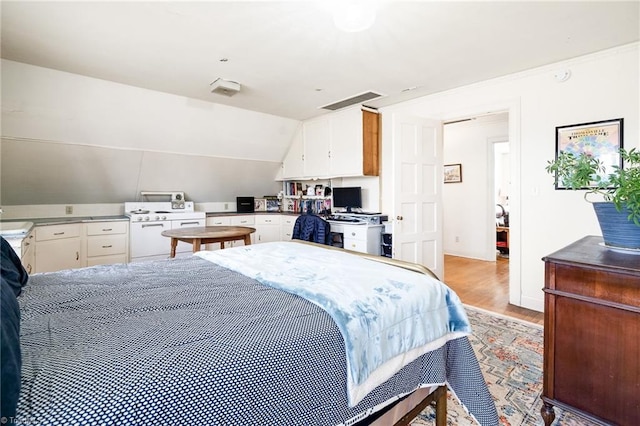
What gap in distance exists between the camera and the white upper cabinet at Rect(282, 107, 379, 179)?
4.18 meters

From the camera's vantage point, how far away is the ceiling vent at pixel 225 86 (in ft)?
10.5

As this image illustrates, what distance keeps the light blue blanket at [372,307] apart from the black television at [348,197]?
2747 millimetres

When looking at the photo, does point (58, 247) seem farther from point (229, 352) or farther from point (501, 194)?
point (501, 194)

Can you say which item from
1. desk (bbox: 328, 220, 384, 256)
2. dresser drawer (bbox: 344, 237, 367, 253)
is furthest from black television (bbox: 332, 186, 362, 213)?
dresser drawer (bbox: 344, 237, 367, 253)

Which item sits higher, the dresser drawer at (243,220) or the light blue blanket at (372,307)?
the dresser drawer at (243,220)

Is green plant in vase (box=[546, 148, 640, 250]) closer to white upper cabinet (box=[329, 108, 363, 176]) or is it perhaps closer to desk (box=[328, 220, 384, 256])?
Answer: desk (box=[328, 220, 384, 256])

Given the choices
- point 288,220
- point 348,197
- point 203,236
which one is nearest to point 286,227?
point 288,220

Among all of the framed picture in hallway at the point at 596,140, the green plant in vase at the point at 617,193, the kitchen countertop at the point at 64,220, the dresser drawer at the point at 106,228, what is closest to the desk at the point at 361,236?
the framed picture in hallway at the point at 596,140

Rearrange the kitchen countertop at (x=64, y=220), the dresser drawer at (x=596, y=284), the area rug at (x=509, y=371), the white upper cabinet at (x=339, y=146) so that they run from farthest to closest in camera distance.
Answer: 1. the white upper cabinet at (x=339, y=146)
2. the kitchen countertop at (x=64, y=220)
3. the area rug at (x=509, y=371)
4. the dresser drawer at (x=596, y=284)

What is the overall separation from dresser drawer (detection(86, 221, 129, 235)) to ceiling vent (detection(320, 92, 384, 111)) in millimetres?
3041

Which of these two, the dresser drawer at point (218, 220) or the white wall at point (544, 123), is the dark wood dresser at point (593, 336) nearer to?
the white wall at point (544, 123)

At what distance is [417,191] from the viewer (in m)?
3.63

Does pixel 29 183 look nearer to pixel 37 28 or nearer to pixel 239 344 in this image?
pixel 37 28

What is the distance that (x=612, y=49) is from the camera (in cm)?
262
